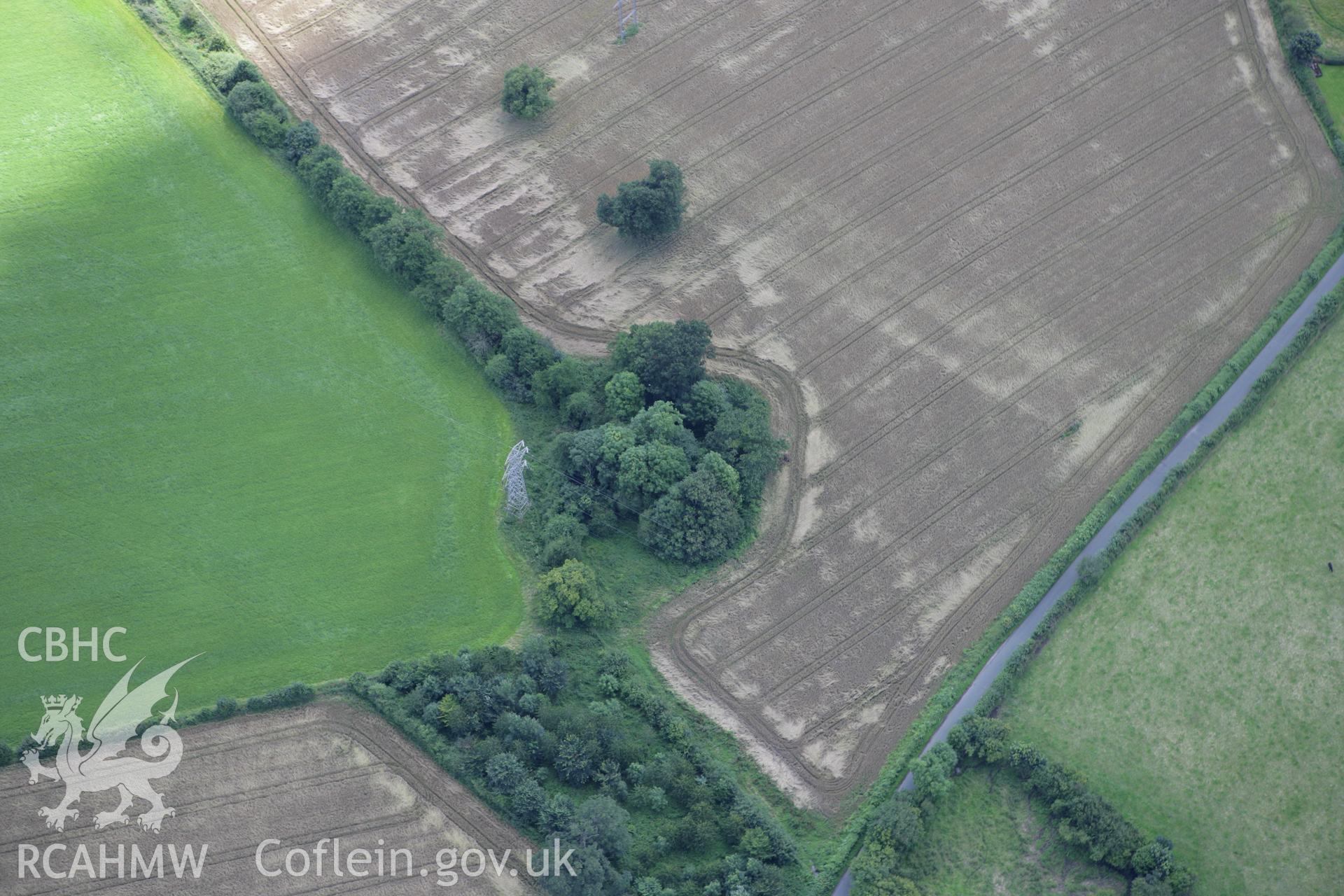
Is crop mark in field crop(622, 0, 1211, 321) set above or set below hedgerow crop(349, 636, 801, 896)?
above

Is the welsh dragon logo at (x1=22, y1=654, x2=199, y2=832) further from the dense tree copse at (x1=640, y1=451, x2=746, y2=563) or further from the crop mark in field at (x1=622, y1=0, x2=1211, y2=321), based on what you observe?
the crop mark in field at (x1=622, y1=0, x2=1211, y2=321)

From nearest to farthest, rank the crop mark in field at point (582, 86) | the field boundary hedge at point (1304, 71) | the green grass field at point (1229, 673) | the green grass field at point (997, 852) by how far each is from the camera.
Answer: the green grass field at point (997, 852) < the green grass field at point (1229, 673) < the crop mark in field at point (582, 86) < the field boundary hedge at point (1304, 71)

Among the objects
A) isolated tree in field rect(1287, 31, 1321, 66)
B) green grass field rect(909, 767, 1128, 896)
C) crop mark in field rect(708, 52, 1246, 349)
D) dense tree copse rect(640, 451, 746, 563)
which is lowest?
green grass field rect(909, 767, 1128, 896)

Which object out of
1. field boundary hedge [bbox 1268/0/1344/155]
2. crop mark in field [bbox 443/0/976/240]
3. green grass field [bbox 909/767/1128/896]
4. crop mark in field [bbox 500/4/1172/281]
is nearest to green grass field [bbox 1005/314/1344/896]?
green grass field [bbox 909/767/1128/896]

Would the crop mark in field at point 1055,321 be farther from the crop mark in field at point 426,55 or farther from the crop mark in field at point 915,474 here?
the crop mark in field at point 426,55

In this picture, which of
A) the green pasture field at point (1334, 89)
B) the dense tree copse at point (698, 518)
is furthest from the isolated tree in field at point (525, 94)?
the green pasture field at point (1334, 89)

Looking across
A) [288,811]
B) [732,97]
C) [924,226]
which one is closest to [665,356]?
[924,226]

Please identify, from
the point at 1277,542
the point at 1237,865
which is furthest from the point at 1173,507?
the point at 1237,865

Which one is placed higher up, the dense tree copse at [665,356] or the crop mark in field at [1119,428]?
the dense tree copse at [665,356]
